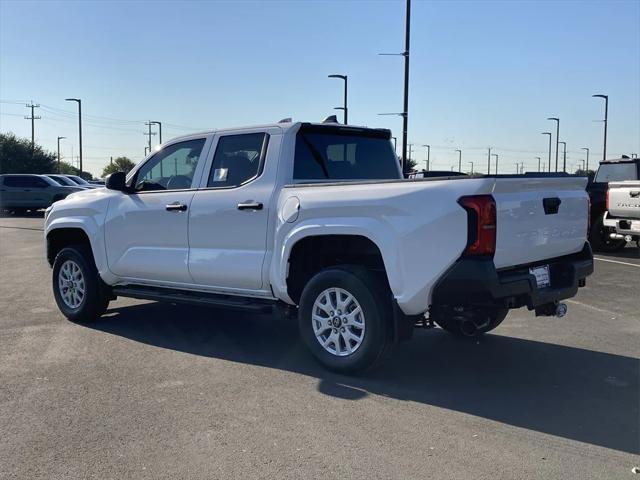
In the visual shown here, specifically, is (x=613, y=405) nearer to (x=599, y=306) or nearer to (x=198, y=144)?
(x=599, y=306)

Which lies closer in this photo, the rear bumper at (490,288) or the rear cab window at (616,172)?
the rear bumper at (490,288)

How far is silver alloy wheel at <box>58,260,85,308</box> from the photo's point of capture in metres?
6.91

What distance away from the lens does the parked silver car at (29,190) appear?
89.7 ft

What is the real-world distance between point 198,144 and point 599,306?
524cm

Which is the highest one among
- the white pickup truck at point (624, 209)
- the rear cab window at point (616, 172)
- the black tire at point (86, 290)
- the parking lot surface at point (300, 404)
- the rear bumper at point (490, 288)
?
the rear cab window at point (616, 172)

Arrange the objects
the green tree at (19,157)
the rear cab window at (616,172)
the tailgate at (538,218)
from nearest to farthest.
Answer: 1. the tailgate at (538,218)
2. the rear cab window at (616,172)
3. the green tree at (19,157)

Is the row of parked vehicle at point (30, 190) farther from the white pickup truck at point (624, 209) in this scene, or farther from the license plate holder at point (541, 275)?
the license plate holder at point (541, 275)

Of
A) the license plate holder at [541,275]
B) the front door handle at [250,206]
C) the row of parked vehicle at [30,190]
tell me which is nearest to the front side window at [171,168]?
the front door handle at [250,206]

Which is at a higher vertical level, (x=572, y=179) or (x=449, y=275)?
(x=572, y=179)

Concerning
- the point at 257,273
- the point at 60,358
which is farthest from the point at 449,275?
the point at 60,358

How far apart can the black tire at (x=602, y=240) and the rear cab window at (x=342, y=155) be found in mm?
8768

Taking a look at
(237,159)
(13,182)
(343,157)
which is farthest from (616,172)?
(13,182)

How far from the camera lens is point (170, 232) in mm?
6047

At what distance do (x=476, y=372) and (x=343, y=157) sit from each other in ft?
7.61
